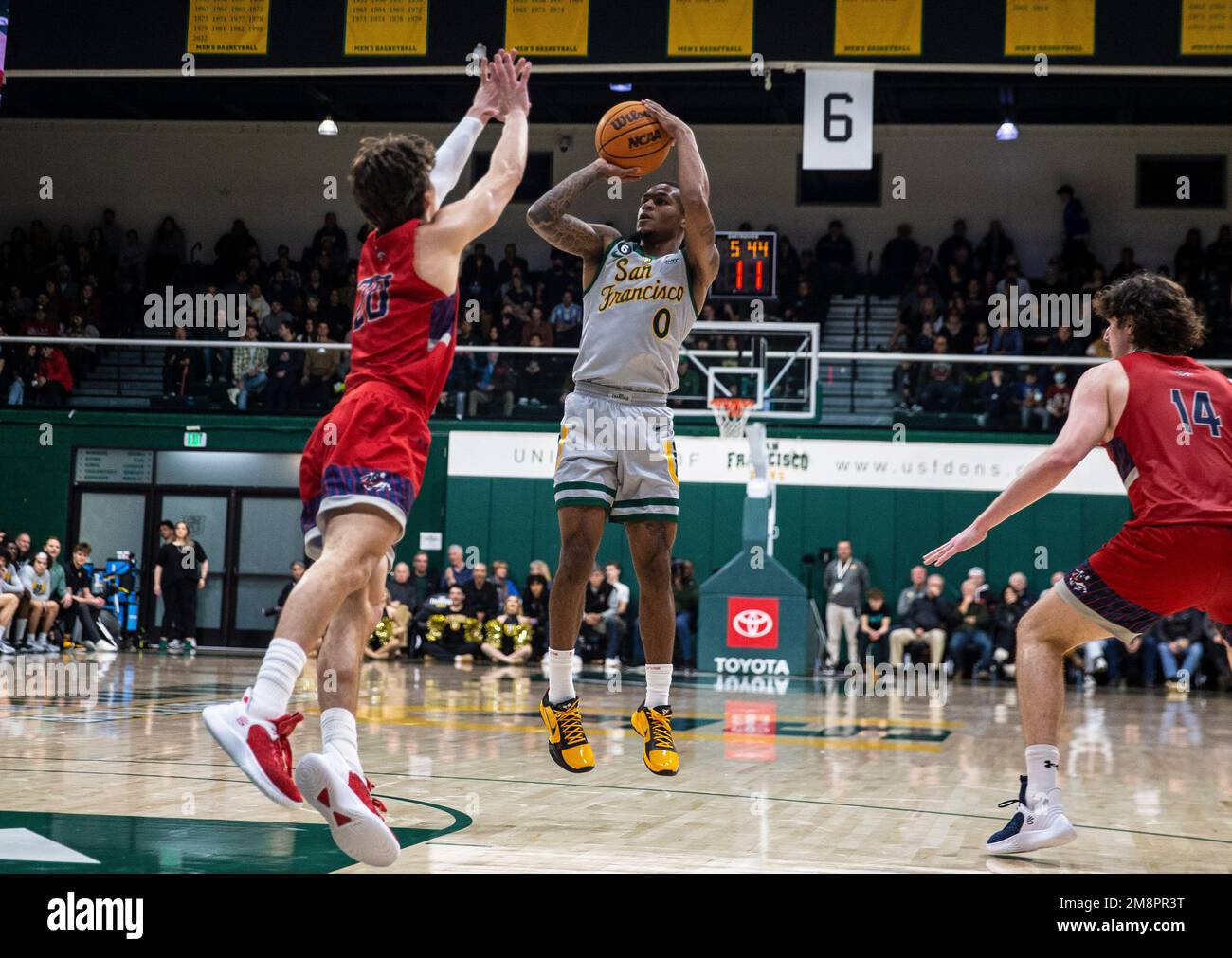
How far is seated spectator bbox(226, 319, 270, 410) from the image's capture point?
63.6 ft

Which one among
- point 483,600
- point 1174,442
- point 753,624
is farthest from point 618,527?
point 1174,442

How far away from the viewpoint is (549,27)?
1087 centimetres

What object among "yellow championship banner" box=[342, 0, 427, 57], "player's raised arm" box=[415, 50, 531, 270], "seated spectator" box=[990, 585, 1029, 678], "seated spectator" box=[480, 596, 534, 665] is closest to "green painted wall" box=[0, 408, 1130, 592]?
"seated spectator" box=[480, 596, 534, 665]

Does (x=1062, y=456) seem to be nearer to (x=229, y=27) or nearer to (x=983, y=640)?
(x=229, y=27)

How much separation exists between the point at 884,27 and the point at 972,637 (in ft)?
29.5

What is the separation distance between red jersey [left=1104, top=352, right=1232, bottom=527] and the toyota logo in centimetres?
1132

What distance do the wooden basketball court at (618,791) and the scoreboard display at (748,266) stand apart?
4.27 meters

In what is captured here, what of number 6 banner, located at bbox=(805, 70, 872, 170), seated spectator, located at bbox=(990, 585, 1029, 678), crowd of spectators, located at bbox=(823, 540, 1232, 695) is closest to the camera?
number 6 banner, located at bbox=(805, 70, 872, 170)

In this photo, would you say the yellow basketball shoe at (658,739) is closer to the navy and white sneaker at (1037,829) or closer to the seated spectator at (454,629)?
the navy and white sneaker at (1037,829)

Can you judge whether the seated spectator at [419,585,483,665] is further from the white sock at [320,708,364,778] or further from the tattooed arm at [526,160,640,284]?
the white sock at [320,708,364,778]

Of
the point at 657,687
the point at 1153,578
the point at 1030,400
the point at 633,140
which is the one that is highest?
the point at 1030,400
